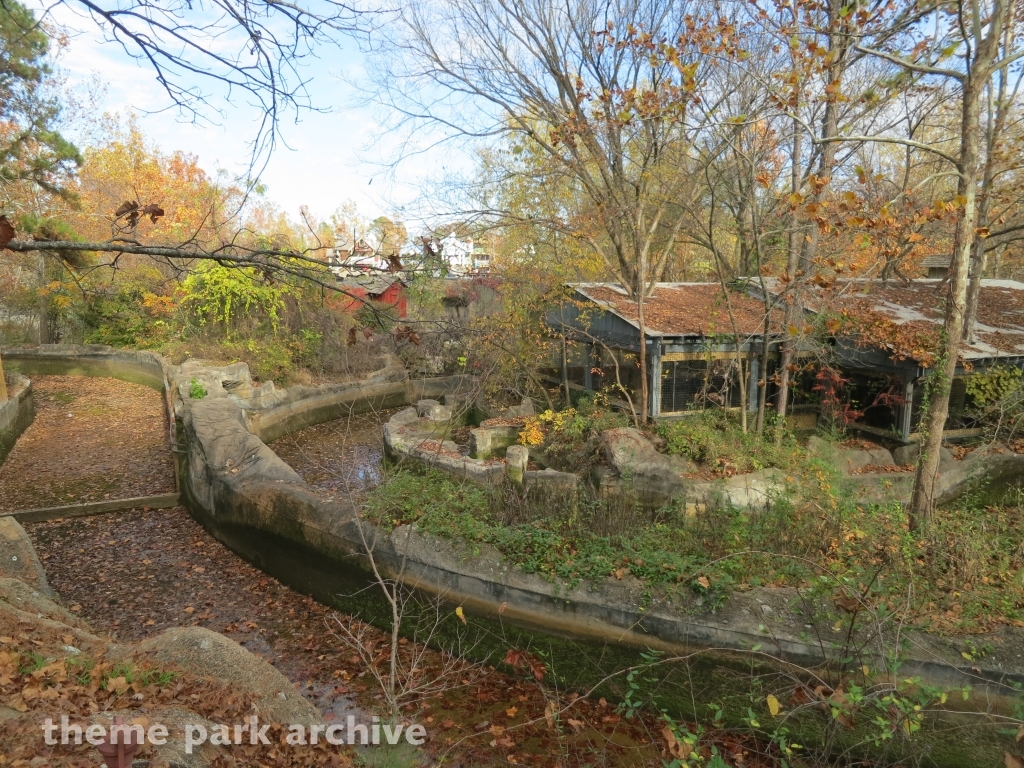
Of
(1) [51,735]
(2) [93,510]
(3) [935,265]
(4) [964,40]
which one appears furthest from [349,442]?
(3) [935,265]

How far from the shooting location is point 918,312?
13.2 meters

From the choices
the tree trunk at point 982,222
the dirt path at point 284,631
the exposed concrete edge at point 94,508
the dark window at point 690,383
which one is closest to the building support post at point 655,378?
the dark window at point 690,383

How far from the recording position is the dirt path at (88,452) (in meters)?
10.4

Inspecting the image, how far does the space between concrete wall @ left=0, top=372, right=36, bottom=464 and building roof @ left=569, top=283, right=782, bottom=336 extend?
40.2 ft

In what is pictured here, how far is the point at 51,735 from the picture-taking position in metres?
2.87

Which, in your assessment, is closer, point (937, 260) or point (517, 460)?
point (517, 460)

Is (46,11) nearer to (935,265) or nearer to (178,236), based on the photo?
(178,236)

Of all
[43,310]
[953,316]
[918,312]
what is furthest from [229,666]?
[43,310]

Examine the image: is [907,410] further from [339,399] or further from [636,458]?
[339,399]

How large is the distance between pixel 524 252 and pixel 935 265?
1400 cm

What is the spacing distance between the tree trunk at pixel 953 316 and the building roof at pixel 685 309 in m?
5.02

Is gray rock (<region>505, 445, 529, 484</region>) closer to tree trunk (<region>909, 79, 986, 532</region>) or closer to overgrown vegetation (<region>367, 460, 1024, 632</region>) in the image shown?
overgrown vegetation (<region>367, 460, 1024, 632</region>)

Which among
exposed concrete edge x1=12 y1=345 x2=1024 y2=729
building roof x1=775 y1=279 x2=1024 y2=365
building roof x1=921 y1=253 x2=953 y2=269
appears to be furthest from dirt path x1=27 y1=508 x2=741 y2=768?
building roof x1=921 y1=253 x2=953 y2=269

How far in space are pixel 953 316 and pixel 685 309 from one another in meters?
7.61
